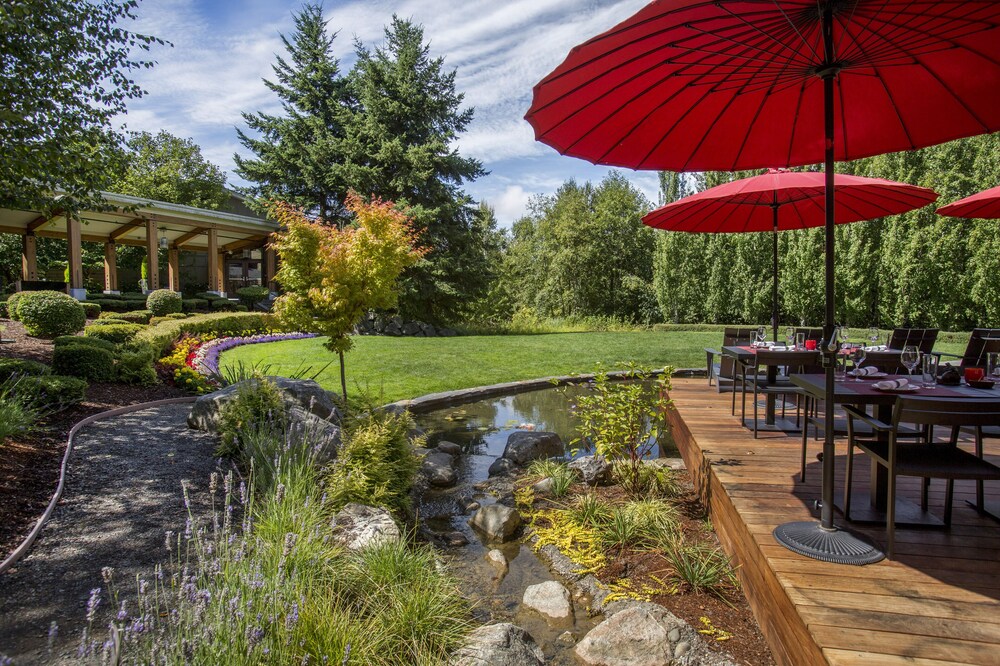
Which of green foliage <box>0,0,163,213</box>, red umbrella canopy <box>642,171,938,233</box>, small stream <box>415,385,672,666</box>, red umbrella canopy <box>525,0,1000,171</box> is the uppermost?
green foliage <box>0,0,163,213</box>

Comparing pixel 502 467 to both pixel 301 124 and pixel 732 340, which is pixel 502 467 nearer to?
pixel 732 340

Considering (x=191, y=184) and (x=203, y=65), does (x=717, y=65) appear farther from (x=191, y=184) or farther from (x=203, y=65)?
(x=191, y=184)

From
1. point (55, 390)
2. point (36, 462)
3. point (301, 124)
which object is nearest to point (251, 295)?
point (301, 124)

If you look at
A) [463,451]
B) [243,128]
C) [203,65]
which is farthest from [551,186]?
[463,451]

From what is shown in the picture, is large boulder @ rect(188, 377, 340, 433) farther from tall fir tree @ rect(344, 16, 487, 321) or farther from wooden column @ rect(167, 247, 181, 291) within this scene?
wooden column @ rect(167, 247, 181, 291)

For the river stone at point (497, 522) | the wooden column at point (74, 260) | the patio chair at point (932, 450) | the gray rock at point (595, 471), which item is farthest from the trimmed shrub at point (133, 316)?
the patio chair at point (932, 450)

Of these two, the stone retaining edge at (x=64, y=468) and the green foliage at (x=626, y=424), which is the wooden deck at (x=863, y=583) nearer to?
the green foliage at (x=626, y=424)

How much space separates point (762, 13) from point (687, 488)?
3.67m

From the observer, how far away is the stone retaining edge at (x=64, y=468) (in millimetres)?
2981

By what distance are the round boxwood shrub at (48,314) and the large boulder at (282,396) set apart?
5920mm

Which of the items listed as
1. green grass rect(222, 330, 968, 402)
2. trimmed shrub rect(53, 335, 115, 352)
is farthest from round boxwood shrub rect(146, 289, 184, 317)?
trimmed shrub rect(53, 335, 115, 352)

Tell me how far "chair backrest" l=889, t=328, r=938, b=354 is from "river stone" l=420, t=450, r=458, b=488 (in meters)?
5.42

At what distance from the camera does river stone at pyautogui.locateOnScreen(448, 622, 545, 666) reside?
2.54 metres

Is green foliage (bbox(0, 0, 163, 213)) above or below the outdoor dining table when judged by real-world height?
above
